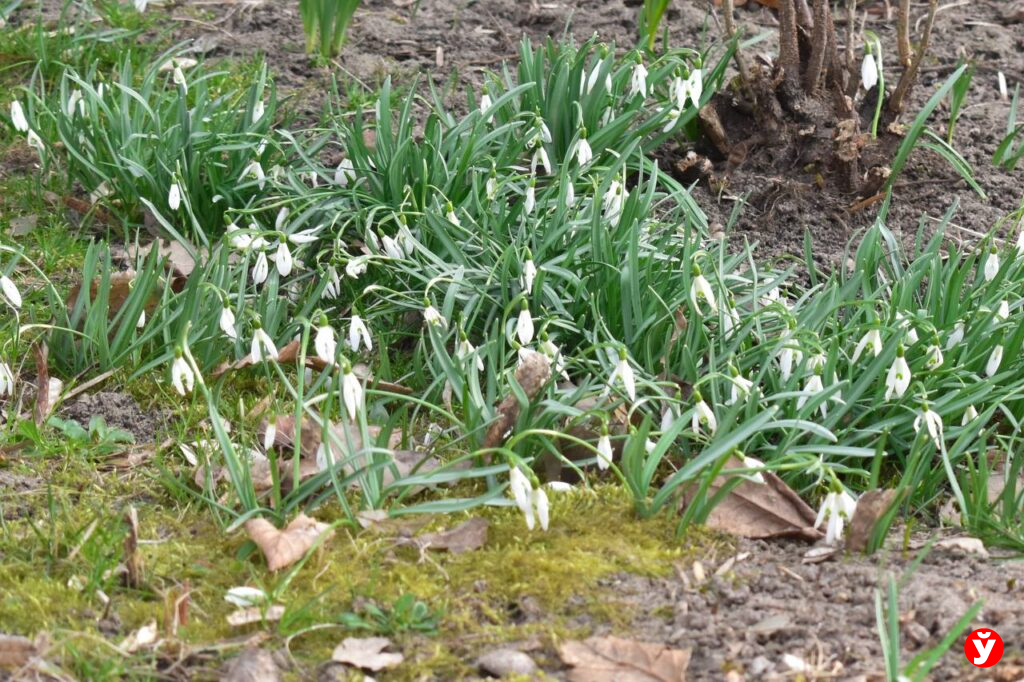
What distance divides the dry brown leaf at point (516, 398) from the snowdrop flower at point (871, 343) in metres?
0.75

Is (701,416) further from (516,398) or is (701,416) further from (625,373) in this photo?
(516,398)

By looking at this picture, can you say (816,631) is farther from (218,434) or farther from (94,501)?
(94,501)

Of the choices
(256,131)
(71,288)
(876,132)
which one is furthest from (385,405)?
(876,132)

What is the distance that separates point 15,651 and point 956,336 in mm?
2207

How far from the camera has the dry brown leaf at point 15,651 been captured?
82.0 inches

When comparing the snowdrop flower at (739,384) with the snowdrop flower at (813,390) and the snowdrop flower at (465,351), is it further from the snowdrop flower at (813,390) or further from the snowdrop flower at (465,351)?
the snowdrop flower at (465,351)

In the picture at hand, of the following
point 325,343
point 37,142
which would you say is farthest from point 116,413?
point 37,142

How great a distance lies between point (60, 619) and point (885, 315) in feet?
6.90

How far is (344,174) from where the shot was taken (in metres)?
3.70

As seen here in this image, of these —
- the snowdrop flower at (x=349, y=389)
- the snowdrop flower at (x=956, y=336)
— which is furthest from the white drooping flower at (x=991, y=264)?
the snowdrop flower at (x=349, y=389)

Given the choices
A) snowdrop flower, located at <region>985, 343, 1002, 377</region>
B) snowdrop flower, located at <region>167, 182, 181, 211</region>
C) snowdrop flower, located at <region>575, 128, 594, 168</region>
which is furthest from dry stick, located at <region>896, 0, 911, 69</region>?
snowdrop flower, located at <region>167, 182, 181, 211</region>

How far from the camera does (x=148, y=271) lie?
3086 mm

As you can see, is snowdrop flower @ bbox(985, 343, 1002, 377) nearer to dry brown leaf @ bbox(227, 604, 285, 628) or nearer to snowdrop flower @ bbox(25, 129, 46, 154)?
dry brown leaf @ bbox(227, 604, 285, 628)

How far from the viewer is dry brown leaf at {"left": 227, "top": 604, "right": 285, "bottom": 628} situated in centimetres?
220
